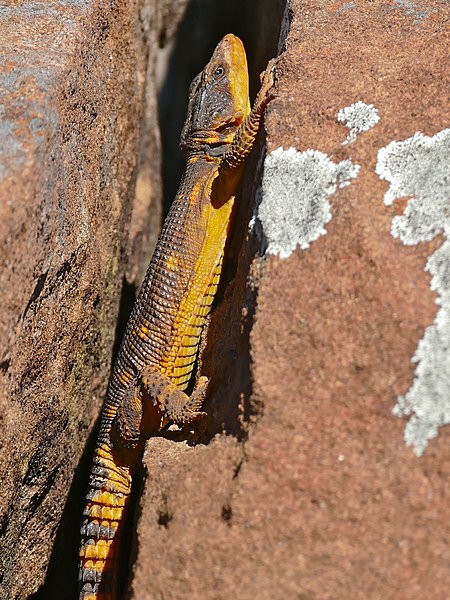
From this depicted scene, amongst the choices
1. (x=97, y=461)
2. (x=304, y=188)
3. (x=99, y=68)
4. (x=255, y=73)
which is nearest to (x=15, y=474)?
(x=97, y=461)

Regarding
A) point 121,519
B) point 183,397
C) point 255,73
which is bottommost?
point 121,519

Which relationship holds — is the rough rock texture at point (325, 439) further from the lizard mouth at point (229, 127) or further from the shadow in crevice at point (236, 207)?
the lizard mouth at point (229, 127)

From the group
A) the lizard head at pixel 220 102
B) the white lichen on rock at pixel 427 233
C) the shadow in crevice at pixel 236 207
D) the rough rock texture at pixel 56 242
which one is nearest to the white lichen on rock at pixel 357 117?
the white lichen on rock at pixel 427 233

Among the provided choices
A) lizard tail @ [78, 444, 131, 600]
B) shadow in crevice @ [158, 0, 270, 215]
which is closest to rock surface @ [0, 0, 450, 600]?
lizard tail @ [78, 444, 131, 600]

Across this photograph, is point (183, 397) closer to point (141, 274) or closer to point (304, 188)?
point (304, 188)

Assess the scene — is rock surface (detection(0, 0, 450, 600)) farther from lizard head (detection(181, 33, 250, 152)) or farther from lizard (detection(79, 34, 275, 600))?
lizard head (detection(181, 33, 250, 152))

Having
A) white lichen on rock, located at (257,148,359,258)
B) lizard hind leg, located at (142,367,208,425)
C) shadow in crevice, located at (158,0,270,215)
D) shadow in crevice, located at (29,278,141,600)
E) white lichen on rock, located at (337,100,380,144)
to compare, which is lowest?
shadow in crevice, located at (29,278,141,600)

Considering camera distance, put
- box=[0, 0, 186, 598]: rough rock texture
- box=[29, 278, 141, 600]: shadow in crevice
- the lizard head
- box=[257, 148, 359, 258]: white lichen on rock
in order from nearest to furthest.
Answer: box=[257, 148, 359, 258]: white lichen on rock → box=[0, 0, 186, 598]: rough rock texture → box=[29, 278, 141, 600]: shadow in crevice → the lizard head
